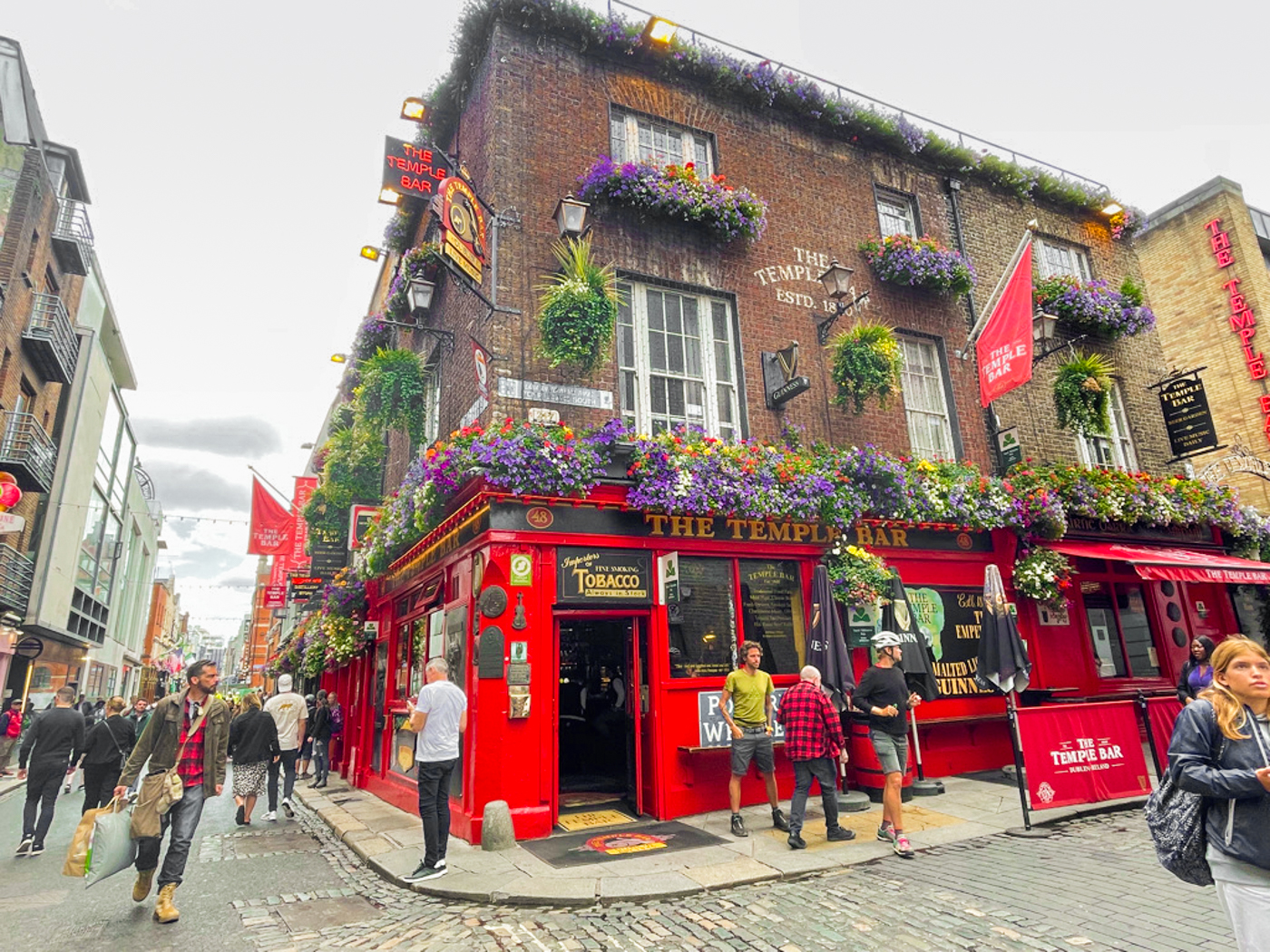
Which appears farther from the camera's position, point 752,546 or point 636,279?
point 636,279

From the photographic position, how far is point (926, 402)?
12.5 metres

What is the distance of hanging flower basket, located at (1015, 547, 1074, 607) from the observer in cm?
1125

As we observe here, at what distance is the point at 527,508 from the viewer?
8.44 meters

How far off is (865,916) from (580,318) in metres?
6.89

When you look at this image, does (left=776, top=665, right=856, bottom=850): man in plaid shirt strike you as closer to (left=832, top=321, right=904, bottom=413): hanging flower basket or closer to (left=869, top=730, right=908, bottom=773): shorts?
(left=869, top=730, right=908, bottom=773): shorts

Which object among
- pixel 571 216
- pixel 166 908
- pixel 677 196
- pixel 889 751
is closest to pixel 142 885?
pixel 166 908

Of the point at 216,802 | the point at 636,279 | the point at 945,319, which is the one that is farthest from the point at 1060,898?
the point at 216,802

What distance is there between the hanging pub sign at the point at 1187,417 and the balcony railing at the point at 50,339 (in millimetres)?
29259

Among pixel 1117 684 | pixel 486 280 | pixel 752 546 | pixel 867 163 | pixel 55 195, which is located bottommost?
pixel 1117 684

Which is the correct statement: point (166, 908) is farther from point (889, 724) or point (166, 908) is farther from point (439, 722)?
point (889, 724)

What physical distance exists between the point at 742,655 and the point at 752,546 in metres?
1.94

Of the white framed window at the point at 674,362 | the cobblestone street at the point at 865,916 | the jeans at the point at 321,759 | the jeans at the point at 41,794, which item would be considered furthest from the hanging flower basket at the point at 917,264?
the jeans at the point at 321,759

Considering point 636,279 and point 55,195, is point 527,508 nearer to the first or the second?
point 636,279

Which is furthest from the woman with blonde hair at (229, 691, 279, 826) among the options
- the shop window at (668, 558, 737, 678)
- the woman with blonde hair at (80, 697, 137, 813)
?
the shop window at (668, 558, 737, 678)
